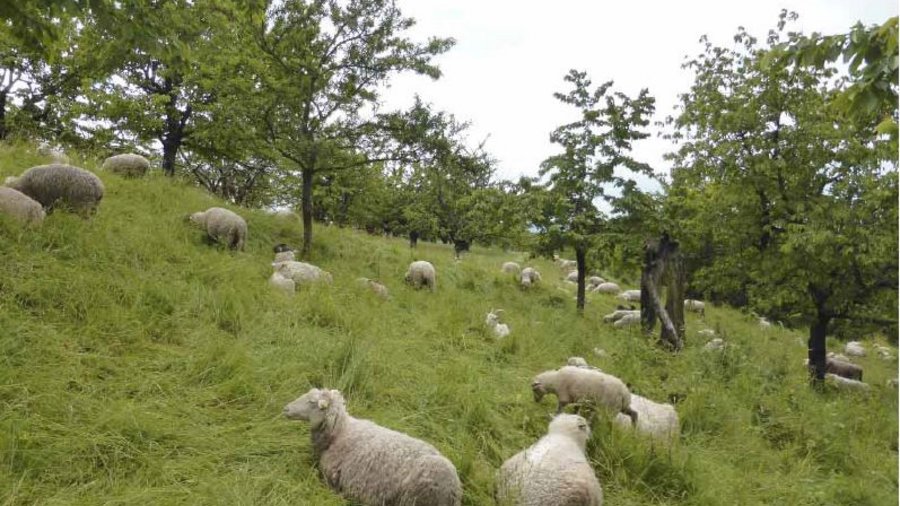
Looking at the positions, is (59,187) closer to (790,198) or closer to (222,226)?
(222,226)

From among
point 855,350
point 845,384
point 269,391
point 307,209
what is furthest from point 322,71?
point 855,350

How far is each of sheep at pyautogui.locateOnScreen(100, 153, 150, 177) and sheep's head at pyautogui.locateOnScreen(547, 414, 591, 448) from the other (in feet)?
44.5

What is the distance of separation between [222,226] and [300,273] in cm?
239

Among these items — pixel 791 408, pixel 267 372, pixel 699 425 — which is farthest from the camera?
pixel 791 408

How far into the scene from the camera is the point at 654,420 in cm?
595

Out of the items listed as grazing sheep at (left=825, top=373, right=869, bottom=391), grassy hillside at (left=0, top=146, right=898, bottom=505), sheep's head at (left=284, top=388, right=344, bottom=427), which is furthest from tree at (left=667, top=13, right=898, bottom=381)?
sheep's head at (left=284, top=388, right=344, bottom=427)

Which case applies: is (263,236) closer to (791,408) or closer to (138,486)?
(138,486)

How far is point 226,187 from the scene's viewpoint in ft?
78.8

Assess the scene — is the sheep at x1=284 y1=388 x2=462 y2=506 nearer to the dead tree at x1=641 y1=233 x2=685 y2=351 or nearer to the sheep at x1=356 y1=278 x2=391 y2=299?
the sheep at x1=356 y1=278 x2=391 y2=299

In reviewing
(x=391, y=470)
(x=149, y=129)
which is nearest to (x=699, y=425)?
(x=391, y=470)

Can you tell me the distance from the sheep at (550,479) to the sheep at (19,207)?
7725 mm

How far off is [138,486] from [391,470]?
183 centimetres

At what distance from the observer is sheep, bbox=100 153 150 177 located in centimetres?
1342

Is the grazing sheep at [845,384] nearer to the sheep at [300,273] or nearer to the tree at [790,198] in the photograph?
the tree at [790,198]
